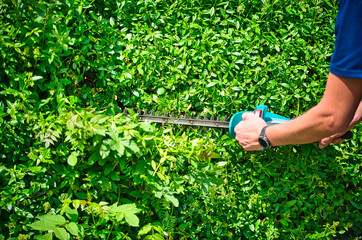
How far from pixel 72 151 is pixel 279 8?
2201 mm

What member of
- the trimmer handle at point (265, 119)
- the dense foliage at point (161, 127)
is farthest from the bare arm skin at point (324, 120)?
the dense foliage at point (161, 127)

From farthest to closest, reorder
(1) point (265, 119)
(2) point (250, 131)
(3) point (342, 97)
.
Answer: (1) point (265, 119), (2) point (250, 131), (3) point (342, 97)

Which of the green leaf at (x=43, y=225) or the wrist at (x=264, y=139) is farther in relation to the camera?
the wrist at (x=264, y=139)

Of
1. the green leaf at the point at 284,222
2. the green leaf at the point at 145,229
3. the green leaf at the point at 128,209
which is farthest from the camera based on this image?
the green leaf at the point at 284,222

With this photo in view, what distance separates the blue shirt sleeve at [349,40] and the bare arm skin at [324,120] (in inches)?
2.6

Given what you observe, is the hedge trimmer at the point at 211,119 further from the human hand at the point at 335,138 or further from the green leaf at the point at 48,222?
the green leaf at the point at 48,222

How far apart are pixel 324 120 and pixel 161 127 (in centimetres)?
127

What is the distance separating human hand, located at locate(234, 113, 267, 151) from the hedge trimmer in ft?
0.43

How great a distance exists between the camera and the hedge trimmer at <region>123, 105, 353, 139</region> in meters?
2.48

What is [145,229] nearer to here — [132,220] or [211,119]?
[132,220]

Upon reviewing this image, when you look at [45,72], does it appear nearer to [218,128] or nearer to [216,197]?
[218,128]

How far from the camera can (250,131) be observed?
7.36 ft

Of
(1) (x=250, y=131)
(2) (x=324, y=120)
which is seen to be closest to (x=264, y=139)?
(1) (x=250, y=131)

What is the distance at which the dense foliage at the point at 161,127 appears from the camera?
1984mm
